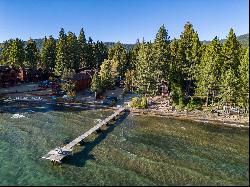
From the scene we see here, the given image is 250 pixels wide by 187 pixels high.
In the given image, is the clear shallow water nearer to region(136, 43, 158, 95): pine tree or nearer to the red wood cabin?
region(136, 43, 158, 95): pine tree

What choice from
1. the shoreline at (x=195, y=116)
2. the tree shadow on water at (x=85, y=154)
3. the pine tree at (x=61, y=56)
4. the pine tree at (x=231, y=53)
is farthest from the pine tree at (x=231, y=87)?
the pine tree at (x=61, y=56)

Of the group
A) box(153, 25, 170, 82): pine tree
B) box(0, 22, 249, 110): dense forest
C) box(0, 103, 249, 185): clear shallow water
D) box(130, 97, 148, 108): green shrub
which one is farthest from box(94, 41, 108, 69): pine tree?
box(0, 103, 249, 185): clear shallow water

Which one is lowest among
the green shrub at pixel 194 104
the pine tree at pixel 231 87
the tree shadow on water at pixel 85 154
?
the tree shadow on water at pixel 85 154

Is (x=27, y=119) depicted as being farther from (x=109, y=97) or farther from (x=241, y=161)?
(x=241, y=161)

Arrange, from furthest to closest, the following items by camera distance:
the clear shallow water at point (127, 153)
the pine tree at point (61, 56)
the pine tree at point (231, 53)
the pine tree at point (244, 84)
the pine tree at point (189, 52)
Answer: the pine tree at point (61, 56) < the pine tree at point (189, 52) < the pine tree at point (231, 53) < the pine tree at point (244, 84) < the clear shallow water at point (127, 153)

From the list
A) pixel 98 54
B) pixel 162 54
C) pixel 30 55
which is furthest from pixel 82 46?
pixel 162 54

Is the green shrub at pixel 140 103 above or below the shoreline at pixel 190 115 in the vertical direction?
above

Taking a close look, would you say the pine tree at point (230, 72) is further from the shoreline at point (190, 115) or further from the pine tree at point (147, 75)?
the pine tree at point (147, 75)
